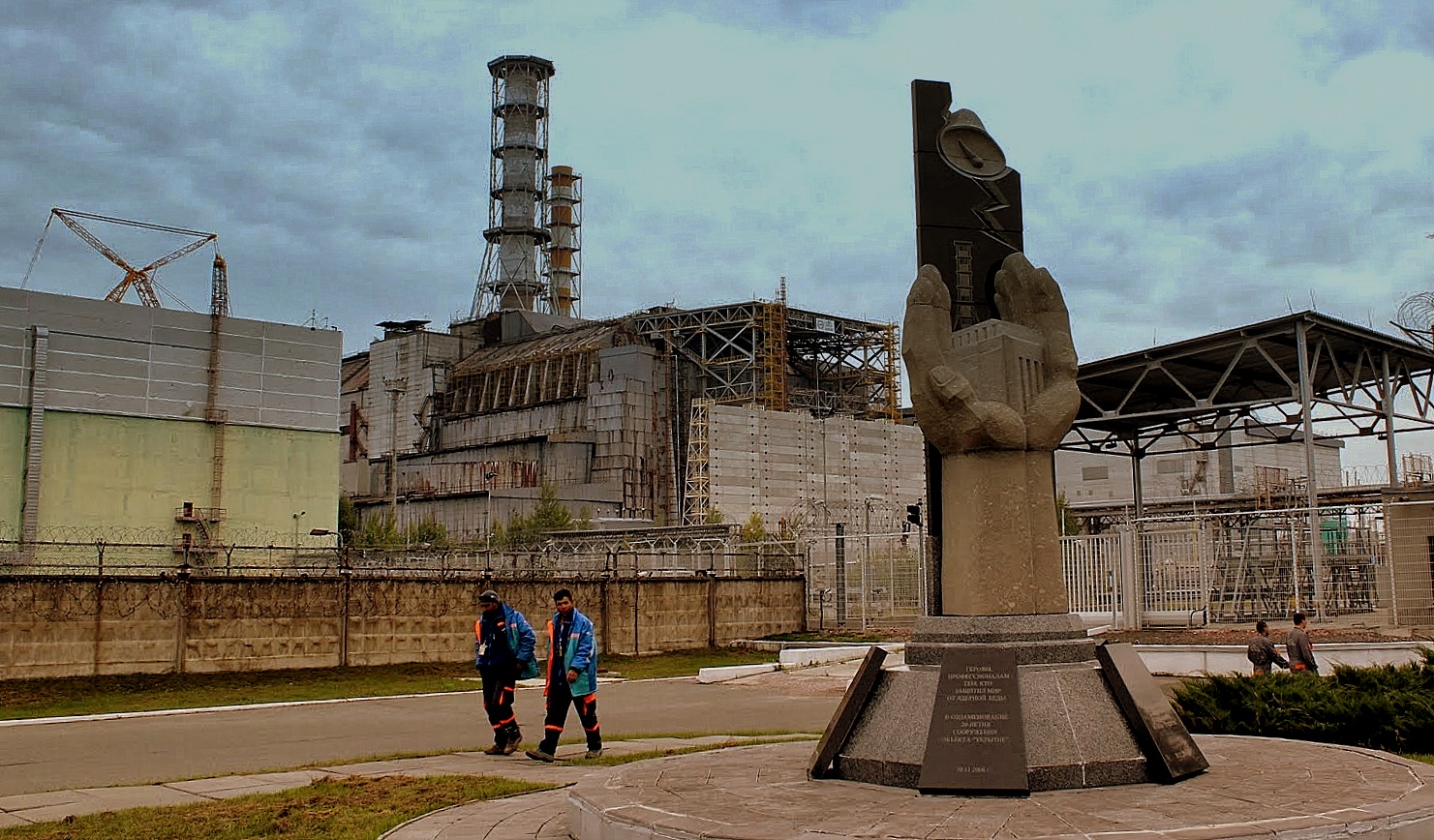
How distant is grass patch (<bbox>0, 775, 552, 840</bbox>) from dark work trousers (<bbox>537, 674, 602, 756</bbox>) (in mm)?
1544

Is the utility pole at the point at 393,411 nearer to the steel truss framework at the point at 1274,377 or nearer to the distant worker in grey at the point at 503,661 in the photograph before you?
the steel truss framework at the point at 1274,377

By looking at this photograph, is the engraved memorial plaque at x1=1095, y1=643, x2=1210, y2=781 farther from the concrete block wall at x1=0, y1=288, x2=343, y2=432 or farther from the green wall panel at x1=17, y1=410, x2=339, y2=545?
the concrete block wall at x1=0, y1=288, x2=343, y2=432

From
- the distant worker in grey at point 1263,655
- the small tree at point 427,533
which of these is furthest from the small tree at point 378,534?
the distant worker in grey at point 1263,655

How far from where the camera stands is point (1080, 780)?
8.95 metres

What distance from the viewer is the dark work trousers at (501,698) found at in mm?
14312

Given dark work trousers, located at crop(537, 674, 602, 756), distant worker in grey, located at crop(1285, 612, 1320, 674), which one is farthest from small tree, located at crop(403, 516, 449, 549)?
dark work trousers, located at crop(537, 674, 602, 756)

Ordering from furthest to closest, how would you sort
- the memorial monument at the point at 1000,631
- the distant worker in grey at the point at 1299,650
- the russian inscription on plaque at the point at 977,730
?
1. the distant worker in grey at the point at 1299,650
2. the memorial monument at the point at 1000,631
3. the russian inscription on plaque at the point at 977,730

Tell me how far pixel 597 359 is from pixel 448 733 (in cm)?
6352

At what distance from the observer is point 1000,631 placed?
10109mm

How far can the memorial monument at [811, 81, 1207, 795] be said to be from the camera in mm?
→ 9055

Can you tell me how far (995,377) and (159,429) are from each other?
42.0 metres

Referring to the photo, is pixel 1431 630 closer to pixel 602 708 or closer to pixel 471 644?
pixel 602 708

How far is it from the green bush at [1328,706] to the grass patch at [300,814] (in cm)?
688

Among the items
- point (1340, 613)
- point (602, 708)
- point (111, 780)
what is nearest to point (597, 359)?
point (1340, 613)
